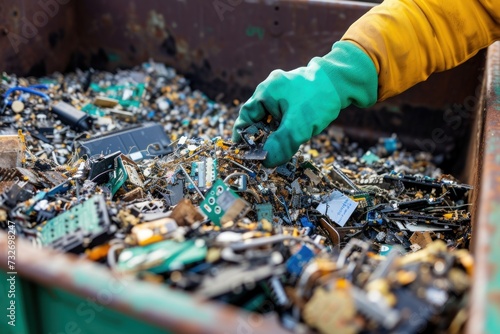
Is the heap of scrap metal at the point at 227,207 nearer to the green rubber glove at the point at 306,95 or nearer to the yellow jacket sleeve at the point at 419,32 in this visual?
the green rubber glove at the point at 306,95

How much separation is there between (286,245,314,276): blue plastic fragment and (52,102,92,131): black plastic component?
1960mm

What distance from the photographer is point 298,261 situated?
133 cm

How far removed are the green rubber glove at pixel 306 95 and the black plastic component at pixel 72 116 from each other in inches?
47.2

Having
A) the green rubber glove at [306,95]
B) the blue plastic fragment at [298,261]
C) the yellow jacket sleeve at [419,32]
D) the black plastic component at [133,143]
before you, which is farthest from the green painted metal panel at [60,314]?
the yellow jacket sleeve at [419,32]

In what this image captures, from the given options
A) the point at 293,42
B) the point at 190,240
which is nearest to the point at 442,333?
the point at 190,240

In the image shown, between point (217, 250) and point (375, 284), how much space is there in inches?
15.2

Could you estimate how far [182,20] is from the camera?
136 inches

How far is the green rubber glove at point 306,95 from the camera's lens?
2031 mm

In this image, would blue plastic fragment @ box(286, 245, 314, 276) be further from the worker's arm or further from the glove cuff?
the glove cuff

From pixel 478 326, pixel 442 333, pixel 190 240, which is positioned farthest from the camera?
pixel 190 240

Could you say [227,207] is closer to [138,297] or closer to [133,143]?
[138,297]

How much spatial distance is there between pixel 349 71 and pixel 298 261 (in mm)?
1015

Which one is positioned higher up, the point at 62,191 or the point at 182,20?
the point at 182,20

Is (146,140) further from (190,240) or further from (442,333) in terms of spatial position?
(442,333)
